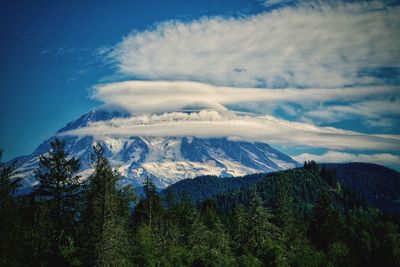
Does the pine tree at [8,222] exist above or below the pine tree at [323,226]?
above

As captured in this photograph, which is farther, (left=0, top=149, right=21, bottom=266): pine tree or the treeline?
the treeline

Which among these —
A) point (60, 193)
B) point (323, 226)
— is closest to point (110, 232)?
point (60, 193)

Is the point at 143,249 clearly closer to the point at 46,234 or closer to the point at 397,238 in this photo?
the point at 46,234

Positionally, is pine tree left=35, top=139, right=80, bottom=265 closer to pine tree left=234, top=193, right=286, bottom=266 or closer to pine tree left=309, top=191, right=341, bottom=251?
pine tree left=234, top=193, right=286, bottom=266

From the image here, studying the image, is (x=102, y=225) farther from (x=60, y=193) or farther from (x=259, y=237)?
(x=259, y=237)

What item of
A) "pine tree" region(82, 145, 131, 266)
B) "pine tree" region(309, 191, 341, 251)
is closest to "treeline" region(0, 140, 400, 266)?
"pine tree" region(309, 191, 341, 251)

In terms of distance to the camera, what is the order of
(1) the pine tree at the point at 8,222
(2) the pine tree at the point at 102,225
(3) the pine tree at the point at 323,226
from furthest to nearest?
(3) the pine tree at the point at 323,226, (2) the pine tree at the point at 102,225, (1) the pine tree at the point at 8,222

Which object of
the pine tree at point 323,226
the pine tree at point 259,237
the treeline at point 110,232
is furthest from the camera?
the pine tree at point 323,226

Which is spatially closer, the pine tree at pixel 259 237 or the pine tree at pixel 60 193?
the pine tree at pixel 60 193

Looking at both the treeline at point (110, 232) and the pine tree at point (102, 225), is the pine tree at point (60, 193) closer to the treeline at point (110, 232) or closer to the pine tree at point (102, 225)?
the treeline at point (110, 232)

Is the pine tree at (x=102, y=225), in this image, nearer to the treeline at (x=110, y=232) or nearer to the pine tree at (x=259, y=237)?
the treeline at (x=110, y=232)

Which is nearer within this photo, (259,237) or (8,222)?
(8,222)

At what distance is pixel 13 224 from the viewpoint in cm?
4184

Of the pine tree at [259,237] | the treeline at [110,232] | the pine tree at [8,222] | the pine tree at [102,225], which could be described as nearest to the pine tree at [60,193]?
the treeline at [110,232]
